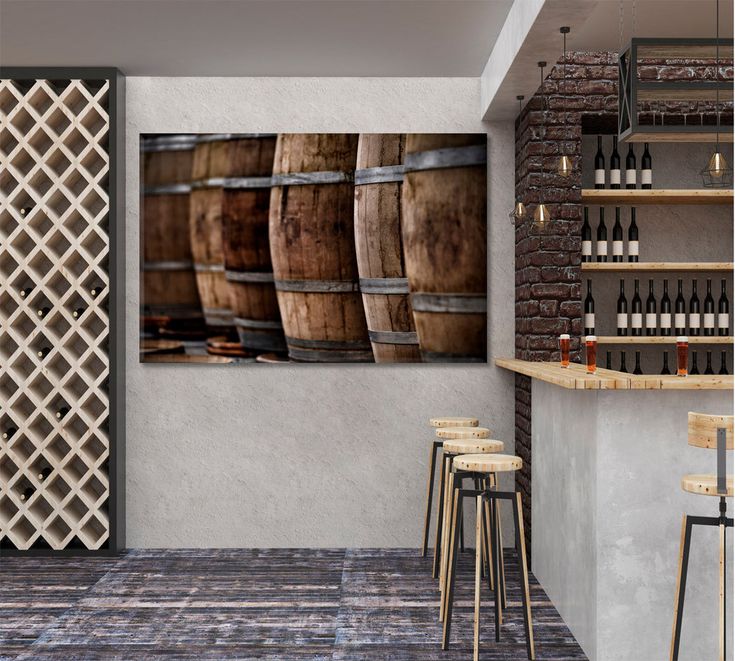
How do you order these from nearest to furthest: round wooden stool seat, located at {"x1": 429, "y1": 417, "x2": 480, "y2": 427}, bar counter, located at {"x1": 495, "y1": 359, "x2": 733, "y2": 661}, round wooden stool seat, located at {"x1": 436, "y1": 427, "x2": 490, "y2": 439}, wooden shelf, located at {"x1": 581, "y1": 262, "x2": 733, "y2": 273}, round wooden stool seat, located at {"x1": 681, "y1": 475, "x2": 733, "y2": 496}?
round wooden stool seat, located at {"x1": 681, "y1": 475, "x2": 733, "y2": 496}, bar counter, located at {"x1": 495, "y1": 359, "x2": 733, "y2": 661}, round wooden stool seat, located at {"x1": 436, "y1": 427, "x2": 490, "y2": 439}, round wooden stool seat, located at {"x1": 429, "y1": 417, "x2": 480, "y2": 427}, wooden shelf, located at {"x1": 581, "y1": 262, "x2": 733, "y2": 273}

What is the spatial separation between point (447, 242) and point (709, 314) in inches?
53.2

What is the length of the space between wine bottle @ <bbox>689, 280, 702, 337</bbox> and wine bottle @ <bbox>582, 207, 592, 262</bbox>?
60cm

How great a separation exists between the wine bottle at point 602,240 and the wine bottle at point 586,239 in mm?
44

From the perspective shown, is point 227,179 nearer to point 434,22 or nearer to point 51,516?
point 434,22

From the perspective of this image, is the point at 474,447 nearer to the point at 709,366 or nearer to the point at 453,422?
the point at 453,422

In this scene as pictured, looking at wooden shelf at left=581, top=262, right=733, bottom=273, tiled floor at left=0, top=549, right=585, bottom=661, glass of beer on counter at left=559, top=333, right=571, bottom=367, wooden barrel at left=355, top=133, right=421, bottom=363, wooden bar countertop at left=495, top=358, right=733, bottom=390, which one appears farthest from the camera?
wooden barrel at left=355, top=133, right=421, bottom=363

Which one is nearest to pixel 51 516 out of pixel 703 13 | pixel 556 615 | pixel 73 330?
pixel 73 330

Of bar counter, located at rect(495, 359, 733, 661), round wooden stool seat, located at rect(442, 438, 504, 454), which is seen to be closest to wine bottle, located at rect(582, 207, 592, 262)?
round wooden stool seat, located at rect(442, 438, 504, 454)

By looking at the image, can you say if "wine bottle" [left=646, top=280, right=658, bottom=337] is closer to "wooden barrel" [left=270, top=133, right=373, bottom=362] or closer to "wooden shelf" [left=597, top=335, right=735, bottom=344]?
"wooden shelf" [left=597, top=335, right=735, bottom=344]

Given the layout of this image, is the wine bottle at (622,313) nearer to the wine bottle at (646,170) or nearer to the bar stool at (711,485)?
the wine bottle at (646,170)

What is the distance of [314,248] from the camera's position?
4.36 meters

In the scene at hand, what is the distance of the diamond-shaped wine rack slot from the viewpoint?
4.24 meters

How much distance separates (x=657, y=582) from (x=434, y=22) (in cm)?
237

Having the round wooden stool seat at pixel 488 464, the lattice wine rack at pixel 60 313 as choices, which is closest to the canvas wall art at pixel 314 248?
the lattice wine rack at pixel 60 313
